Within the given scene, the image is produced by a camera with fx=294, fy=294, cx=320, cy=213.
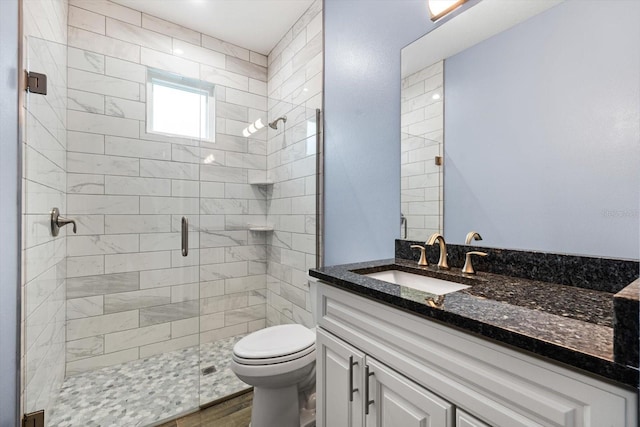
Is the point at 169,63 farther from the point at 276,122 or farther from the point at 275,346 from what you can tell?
the point at 275,346

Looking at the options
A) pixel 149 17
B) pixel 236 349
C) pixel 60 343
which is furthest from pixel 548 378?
pixel 149 17

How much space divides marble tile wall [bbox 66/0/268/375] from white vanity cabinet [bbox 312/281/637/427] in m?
1.58

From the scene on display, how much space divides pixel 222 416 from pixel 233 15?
288 centimetres

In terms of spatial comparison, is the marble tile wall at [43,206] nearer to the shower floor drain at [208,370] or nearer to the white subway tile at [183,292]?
the white subway tile at [183,292]

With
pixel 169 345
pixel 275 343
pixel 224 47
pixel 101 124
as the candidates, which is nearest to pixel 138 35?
pixel 224 47

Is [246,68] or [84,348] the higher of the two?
[246,68]

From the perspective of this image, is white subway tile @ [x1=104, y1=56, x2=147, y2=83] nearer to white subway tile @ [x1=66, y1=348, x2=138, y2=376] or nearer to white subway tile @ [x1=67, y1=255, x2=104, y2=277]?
white subway tile @ [x1=67, y1=255, x2=104, y2=277]

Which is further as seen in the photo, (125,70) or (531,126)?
(125,70)

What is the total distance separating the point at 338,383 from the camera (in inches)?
41.2

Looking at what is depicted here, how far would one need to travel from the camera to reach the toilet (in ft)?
4.64

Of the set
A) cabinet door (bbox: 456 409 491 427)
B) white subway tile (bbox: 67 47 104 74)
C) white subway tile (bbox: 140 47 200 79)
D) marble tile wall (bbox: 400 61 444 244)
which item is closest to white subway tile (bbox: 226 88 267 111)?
white subway tile (bbox: 140 47 200 79)

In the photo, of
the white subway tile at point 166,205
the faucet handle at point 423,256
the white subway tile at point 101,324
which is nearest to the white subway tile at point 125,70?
the white subway tile at point 166,205

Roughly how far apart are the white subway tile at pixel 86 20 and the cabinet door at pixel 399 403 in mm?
2922

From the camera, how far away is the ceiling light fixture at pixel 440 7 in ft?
4.07
